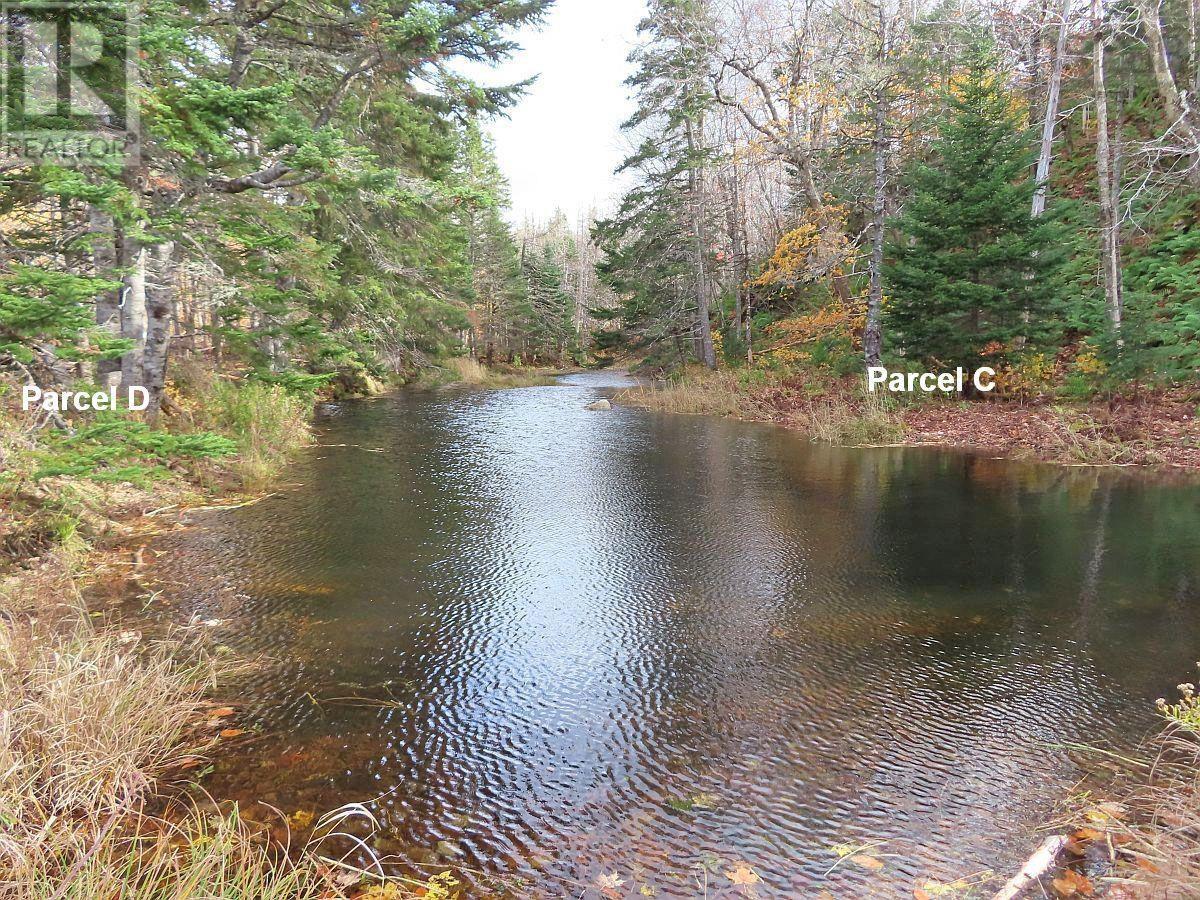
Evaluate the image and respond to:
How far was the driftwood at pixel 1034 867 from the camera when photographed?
221 cm

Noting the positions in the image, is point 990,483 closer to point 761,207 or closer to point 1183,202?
point 1183,202

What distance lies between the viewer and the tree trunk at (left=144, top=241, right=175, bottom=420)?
7469 mm

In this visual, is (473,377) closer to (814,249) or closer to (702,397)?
(702,397)

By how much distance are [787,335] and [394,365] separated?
1225 cm

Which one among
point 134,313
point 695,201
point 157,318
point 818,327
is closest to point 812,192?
point 818,327

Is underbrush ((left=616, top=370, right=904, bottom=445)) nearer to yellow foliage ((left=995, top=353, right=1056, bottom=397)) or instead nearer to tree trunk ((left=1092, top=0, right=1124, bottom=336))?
yellow foliage ((left=995, top=353, right=1056, bottom=397))

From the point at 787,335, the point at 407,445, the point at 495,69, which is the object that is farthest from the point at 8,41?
the point at 787,335

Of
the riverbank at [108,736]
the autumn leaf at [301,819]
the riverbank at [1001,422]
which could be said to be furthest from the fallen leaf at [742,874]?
the riverbank at [1001,422]

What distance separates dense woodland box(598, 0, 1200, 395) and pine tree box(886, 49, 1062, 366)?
4 centimetres

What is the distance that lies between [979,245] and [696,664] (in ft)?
40.3

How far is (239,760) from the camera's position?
311 cm

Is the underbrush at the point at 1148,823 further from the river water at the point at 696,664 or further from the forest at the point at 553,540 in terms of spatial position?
the river water at the point at 696,664

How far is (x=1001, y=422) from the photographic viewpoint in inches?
472

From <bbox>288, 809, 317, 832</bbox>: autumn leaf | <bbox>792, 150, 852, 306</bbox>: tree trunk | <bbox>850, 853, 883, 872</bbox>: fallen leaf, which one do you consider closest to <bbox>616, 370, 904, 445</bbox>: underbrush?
<bbox>792, 150, 852, 306</bbox>: tree trunk
